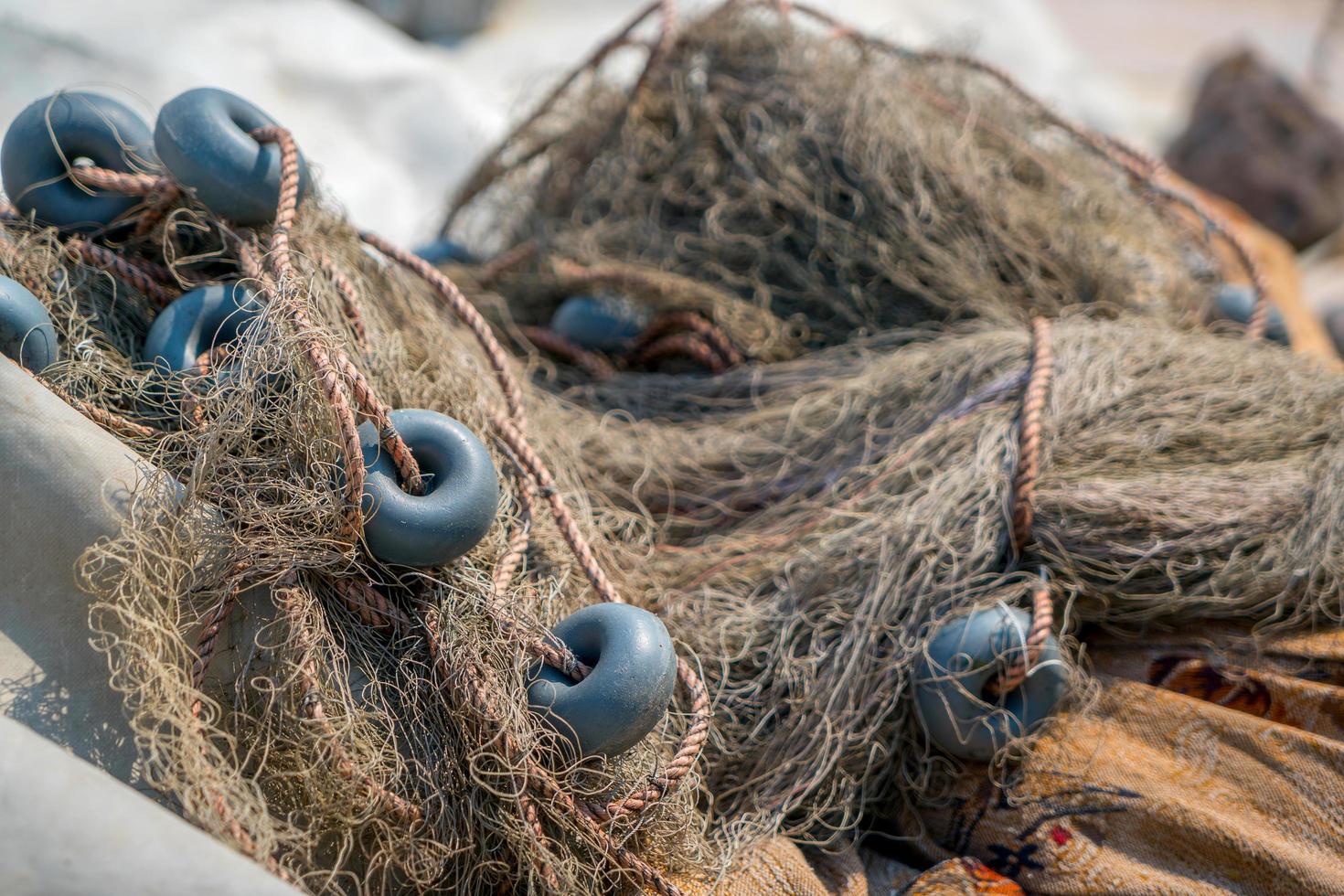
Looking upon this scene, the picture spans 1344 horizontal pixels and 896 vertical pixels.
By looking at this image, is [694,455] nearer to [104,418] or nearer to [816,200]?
[816,200]

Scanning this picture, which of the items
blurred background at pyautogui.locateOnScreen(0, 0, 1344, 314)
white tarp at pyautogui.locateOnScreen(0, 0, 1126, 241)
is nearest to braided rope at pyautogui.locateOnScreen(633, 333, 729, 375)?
blurred background at pyautogui.locateOnScreen(0, 0, 1344, 314)

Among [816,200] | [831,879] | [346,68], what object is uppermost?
[816,200]

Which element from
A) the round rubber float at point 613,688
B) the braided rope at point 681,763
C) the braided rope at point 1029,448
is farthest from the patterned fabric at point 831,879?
the braided rope at point 1029,448

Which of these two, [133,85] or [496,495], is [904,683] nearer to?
[496,495]

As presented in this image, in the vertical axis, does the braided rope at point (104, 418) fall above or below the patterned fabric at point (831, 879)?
above

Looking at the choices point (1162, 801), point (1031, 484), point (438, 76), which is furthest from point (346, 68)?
point (1162, 801)

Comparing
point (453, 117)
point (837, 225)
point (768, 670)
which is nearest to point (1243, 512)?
point (768, 670)

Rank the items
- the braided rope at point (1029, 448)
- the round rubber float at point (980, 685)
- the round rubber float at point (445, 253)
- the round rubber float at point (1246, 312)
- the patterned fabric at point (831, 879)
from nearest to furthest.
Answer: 1. the patterned fabric at point (831, 879)
2. the round rubber float at point (980, 685)
3. the braided rope at point (1029, 448)
4. the round rubber float at point (1246, 312)
5. the round rubber float at point (445, 253)

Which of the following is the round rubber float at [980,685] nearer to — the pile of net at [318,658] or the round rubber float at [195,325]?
the pile of net at [318,658]
